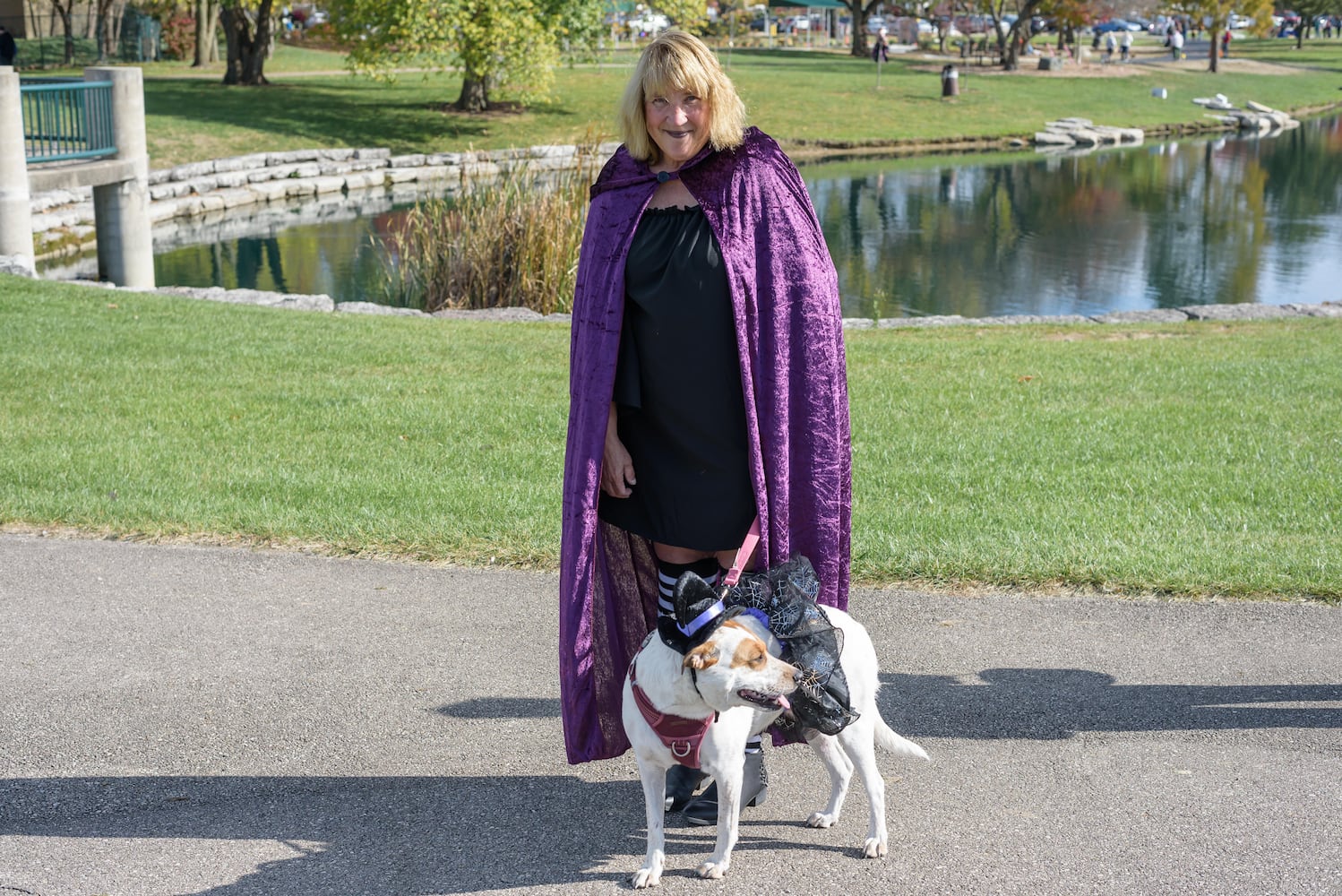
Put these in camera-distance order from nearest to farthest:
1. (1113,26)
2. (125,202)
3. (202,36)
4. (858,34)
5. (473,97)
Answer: (125,202), (473,97), (202,36), (858,34), (1113,26)

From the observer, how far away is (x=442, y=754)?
412 centimetres

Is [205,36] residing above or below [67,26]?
below

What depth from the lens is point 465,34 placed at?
30.8 metres

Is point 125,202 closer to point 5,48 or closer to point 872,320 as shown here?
point 872,320

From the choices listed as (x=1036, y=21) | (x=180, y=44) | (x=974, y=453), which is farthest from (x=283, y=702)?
(x=1036, y=21)

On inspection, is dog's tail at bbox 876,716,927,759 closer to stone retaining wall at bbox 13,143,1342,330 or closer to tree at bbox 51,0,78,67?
stone retaining wall at bbox 13,143,1342,330

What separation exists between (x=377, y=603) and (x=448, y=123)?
30.5 m

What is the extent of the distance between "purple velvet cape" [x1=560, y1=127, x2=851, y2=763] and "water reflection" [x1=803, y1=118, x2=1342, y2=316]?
10.2 m

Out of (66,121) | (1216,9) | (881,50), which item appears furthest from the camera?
(1216,9)

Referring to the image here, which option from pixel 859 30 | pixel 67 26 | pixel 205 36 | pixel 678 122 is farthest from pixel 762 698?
pixel 859 30

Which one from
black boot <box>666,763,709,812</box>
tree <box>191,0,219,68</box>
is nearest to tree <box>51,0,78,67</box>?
tree <box>191,0,219,68</box>

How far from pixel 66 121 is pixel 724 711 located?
1466 centimetres

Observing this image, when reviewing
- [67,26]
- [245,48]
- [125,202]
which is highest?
[67,26]

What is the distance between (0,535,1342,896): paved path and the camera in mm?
3480
